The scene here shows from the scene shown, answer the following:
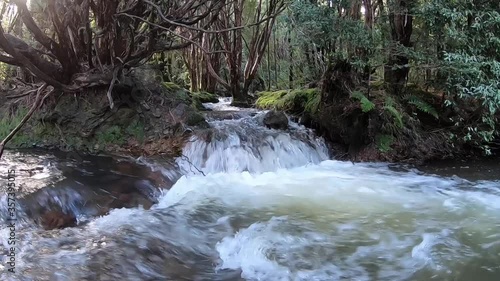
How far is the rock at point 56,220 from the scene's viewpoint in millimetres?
4719

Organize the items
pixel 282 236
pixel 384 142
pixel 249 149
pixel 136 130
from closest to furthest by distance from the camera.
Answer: pixel 282 236, pixel 136 130, pixel 249 149, pixel 384 142

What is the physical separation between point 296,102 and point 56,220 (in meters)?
7.00

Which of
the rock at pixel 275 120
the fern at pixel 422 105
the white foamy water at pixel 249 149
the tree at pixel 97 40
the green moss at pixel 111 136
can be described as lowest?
the white foamy water at pixel 249 149

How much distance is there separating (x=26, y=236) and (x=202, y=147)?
3.89 meters

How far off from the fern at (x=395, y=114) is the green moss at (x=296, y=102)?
1.65m

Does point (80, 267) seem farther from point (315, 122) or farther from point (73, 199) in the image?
point (315, 122)

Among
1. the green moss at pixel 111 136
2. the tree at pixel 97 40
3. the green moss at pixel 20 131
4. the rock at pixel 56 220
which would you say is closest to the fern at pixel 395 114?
the tree at pixel 97 40

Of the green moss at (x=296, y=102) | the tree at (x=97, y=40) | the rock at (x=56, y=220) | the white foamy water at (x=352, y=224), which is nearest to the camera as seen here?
the white foamy water at (x=352, y=224)

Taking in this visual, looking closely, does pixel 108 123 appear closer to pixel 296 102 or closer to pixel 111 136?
pixel 111 136

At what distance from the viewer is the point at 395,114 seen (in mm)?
8148

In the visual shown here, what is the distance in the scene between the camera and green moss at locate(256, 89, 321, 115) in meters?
9.77

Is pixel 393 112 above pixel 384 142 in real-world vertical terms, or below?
above

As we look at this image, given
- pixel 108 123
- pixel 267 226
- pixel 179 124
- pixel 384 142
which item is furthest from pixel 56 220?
pixel 384 142

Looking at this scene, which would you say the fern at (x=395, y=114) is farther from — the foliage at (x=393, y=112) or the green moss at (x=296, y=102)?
the green moss at (x=296, y=102)
